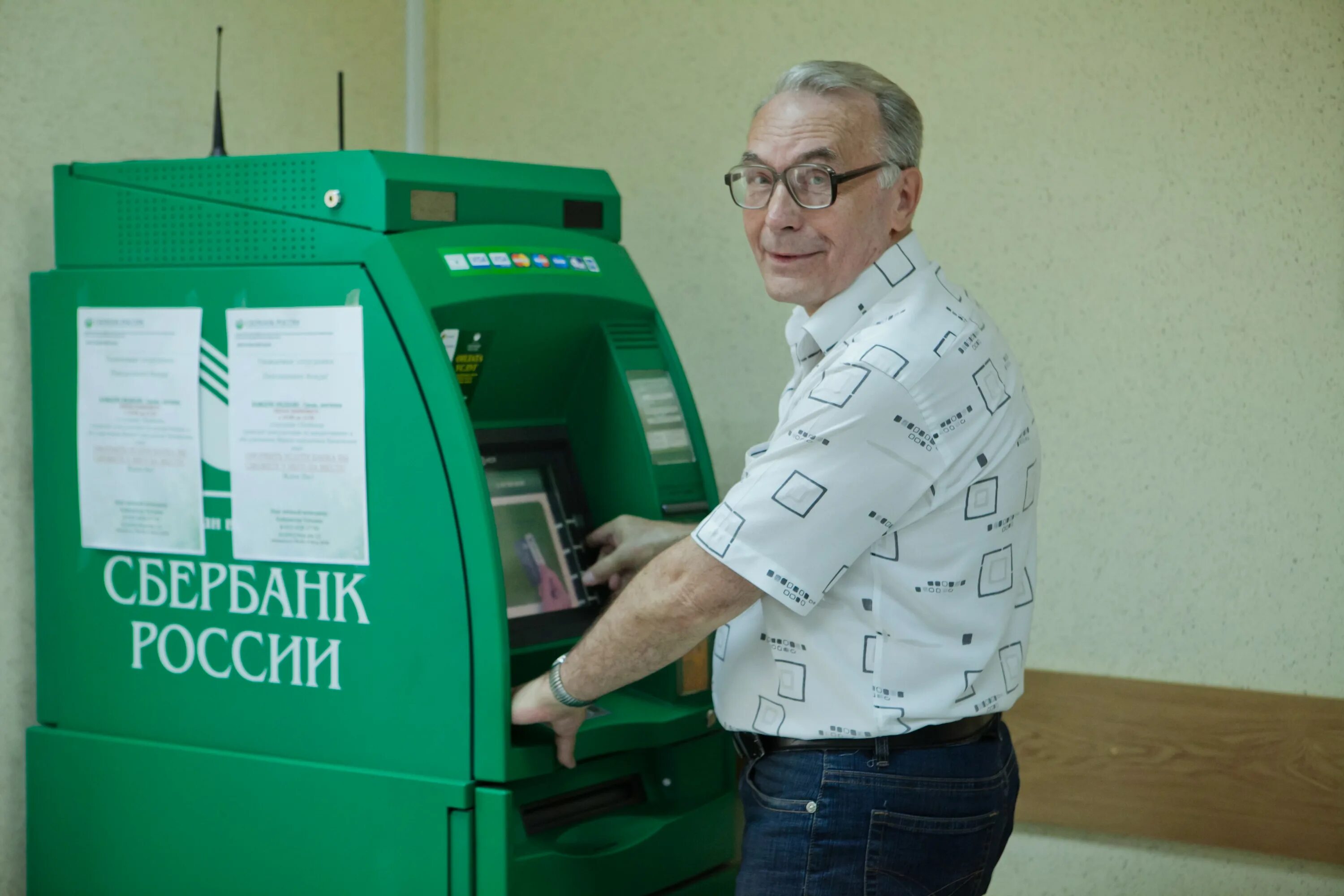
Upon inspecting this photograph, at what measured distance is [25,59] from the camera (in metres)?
2.28

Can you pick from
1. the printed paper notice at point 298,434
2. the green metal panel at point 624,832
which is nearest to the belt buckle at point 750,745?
the green metal panel at point 624,832

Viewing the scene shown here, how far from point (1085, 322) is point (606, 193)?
113cm

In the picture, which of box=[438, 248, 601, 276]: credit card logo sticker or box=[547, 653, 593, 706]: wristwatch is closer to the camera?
box=[547, 653, 593, 706]: wristwatch

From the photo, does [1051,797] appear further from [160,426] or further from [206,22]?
[206,22]

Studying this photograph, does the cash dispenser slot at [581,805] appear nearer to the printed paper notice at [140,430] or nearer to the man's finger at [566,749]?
the man's finger at [566,749]

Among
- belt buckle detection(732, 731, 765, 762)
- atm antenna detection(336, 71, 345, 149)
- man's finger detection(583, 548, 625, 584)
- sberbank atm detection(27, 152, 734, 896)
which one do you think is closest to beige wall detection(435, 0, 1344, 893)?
atm antenna detection(336, 71, 345, 149)

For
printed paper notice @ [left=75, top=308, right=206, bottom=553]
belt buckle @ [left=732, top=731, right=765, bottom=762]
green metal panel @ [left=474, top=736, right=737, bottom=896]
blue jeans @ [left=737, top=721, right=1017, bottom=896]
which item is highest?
printed paper notice @ [left=75, top=308, right=206, bottom=553]

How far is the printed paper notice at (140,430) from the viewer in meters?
2.08

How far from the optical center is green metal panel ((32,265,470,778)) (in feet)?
6.29

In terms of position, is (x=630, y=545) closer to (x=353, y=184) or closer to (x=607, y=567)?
(x=607, y=567)

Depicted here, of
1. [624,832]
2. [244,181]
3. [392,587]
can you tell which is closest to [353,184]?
[244,181]

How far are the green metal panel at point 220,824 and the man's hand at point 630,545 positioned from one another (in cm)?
45

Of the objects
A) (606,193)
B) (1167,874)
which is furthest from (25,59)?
(1167,874)

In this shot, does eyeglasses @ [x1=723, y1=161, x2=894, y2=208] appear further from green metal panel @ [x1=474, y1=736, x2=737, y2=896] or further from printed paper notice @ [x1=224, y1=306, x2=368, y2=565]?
green metal panel @ [x1=474, y1=736, x2=737, y2=896]
